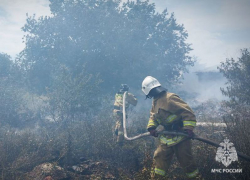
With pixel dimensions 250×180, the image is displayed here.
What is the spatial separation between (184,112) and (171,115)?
0.28 metres

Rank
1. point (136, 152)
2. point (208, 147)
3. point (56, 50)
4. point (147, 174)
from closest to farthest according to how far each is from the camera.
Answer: point (147, 174) → point (208, 147) → point (136, 152) → point (56, 50)

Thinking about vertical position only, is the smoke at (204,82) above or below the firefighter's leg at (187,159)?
above

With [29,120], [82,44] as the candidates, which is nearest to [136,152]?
[29,120]

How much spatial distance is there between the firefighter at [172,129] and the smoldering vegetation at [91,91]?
346mm

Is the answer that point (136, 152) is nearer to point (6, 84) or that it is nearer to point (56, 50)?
point (6, 84)

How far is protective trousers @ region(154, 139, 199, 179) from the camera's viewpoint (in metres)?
3.30

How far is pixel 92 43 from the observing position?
1422 centimetres

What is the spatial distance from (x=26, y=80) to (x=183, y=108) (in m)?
12.6

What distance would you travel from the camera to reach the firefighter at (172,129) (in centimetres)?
330

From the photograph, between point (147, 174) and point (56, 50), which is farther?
point (56, 50)

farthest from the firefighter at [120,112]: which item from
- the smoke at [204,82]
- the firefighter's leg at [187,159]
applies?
the smoke at [204,82]

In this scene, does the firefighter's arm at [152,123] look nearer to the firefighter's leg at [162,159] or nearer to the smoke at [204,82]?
the firefighter's leg at [162,159]

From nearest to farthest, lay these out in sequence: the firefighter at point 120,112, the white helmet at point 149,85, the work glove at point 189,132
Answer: the work glove at point 189,132 < the white helmet at point 149,85 < the firefighter at point 120,112

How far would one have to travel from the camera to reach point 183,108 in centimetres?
339
